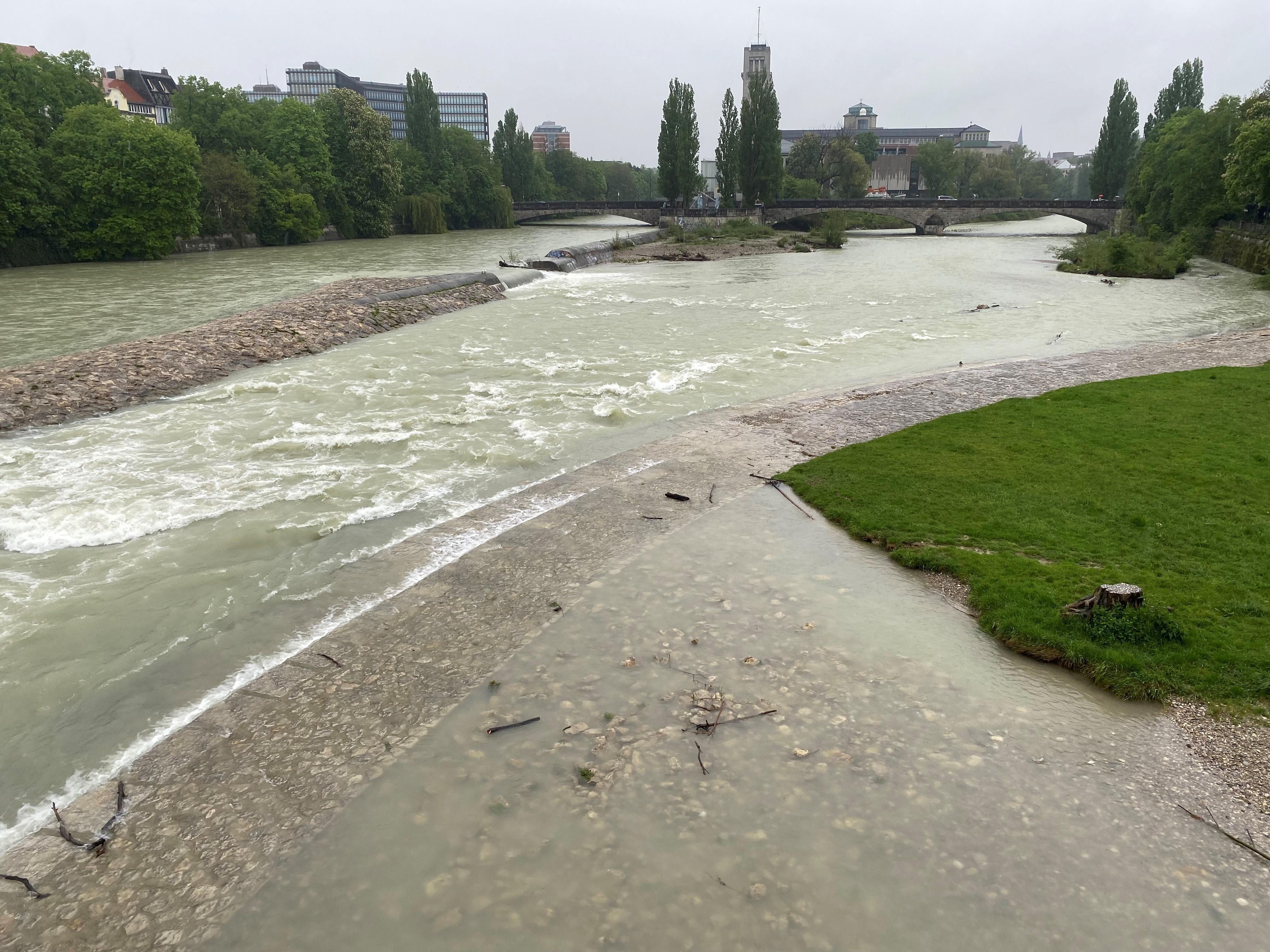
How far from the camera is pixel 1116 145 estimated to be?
80.5 metres

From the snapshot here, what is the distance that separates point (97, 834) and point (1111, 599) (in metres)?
8.27

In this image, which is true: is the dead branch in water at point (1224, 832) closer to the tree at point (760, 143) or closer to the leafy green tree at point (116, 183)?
the leafy green tree at point (116, 183)

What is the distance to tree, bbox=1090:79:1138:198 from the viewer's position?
78.2 metres

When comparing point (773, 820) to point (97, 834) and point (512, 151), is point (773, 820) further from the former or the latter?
point (512, 151)

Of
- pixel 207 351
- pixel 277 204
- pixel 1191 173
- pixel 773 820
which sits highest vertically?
pixel 1191 173

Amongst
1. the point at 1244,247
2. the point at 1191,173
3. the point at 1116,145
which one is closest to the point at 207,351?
the point at 1244,247

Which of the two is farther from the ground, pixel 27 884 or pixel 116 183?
pixel 116 183

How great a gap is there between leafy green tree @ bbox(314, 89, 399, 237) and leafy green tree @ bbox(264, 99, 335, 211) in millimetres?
1541

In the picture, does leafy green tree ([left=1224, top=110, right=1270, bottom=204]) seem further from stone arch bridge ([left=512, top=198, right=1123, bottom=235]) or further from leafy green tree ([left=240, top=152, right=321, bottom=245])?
leafy green tree ([left=240, top=152, right=321, bottom=245])

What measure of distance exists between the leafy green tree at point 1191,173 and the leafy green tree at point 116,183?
63939 millimetres

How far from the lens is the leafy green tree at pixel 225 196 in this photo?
189 ft

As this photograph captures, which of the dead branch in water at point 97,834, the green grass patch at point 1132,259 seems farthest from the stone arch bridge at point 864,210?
the dead branch in water at point 97,834

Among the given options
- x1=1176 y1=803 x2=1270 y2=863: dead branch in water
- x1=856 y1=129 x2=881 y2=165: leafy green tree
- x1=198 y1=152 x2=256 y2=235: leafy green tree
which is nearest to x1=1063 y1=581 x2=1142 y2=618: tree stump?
x1=1176 y1=803 x2=1270 y2=863: dead branch in water

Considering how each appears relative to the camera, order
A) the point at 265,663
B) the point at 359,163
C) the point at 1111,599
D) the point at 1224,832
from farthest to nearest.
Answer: the point at 359,163
the point at 265,663
the point at 1111,599
the point at 1224,832
